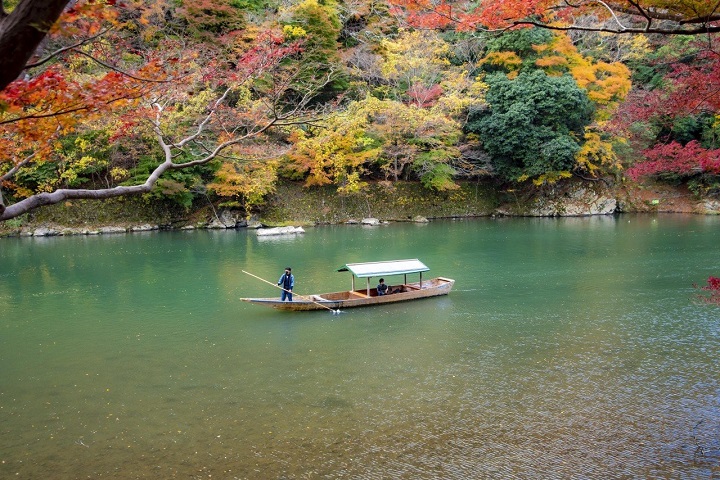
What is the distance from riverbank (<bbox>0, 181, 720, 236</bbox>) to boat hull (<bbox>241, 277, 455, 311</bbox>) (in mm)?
16541

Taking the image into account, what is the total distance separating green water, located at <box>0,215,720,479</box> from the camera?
6.41 metres

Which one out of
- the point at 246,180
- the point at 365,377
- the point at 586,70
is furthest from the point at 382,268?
the point at 586,70

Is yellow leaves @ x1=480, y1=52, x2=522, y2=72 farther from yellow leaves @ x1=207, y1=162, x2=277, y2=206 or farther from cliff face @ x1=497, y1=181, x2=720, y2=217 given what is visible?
yellow leaves @ x1=207, y1=162, x2=277, y2=206

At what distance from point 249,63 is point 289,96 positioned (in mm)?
24862

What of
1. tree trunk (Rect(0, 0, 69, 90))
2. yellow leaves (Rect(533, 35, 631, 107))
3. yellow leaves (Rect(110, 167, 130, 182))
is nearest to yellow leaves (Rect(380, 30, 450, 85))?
yellow leaves (Rect(533, 35, 631, 107))

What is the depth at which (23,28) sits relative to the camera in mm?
2842

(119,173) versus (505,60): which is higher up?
(505,60)

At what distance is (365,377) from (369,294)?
5230mm

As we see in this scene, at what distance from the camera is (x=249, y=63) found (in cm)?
777

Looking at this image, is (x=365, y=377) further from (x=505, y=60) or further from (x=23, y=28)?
(x=505, y=60)

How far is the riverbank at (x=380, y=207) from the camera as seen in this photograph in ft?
94.0

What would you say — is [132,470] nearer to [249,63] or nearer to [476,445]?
[476,445]

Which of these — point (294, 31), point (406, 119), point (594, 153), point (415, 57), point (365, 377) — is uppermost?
point (294, 31)

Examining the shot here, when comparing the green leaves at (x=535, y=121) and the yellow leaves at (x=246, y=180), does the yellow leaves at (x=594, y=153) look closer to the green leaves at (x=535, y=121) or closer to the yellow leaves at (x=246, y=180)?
the green leaves at (x=535, y=121)
